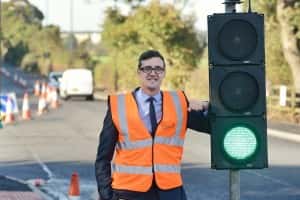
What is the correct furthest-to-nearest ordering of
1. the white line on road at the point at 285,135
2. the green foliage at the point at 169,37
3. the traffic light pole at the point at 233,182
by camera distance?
1. the green foliage at the point at 169,37
2. the white line on road at the point at 285,135
3. the traffic light pole at the point at 233,182

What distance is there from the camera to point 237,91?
5758 mm

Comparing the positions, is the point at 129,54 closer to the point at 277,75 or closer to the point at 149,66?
the point at 277,75

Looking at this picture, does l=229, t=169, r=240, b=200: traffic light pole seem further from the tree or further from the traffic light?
the tree

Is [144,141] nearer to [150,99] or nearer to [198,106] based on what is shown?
[150,99]

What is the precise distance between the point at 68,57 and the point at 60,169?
231 feet

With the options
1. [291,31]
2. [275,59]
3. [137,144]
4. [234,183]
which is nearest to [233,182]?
[234,183]

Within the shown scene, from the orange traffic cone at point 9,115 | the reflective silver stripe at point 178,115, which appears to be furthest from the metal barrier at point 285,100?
the reflective silver stripe at point 178,115

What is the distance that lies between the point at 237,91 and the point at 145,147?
0.71m

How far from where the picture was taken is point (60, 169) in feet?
54.2

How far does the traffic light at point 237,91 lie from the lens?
5.72 m

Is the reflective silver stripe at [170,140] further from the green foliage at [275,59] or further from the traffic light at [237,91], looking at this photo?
the green foliage at [275,59]

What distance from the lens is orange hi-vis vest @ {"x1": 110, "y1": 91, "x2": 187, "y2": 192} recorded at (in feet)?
18.1

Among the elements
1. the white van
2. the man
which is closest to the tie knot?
the man

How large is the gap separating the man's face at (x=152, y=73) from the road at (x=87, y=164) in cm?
726
